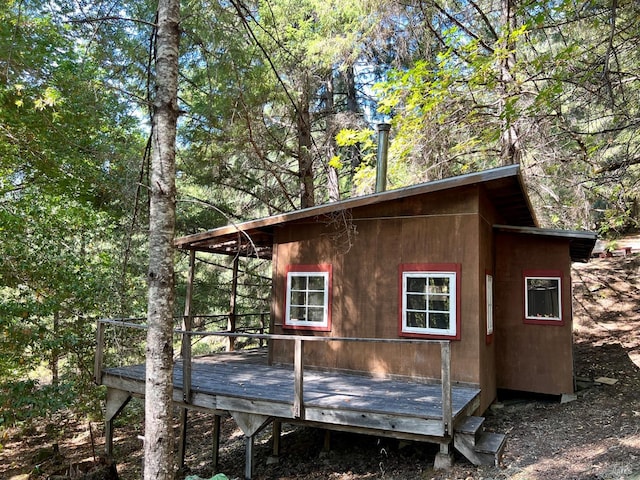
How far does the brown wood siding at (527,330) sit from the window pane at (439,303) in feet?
6.76

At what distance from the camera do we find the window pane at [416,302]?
6.99 m

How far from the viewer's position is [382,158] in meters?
9.61

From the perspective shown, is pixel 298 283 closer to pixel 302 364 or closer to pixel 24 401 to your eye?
pixel 302 364

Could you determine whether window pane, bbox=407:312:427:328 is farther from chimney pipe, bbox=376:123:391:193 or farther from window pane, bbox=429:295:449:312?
chimney pipe, bbox=376:123:391:193

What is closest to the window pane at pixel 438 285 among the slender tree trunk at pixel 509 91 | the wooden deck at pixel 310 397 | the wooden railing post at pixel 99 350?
the wooden deck at pixel 310 397

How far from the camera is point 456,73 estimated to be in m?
9.14

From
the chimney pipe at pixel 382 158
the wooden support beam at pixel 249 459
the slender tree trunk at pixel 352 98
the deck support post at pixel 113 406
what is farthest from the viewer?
the slender tree trunk at pixel 352 98

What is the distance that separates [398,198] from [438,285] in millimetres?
1535

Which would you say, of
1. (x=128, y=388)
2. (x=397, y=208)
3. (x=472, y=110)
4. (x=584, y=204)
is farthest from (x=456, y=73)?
(x=128, y=388)

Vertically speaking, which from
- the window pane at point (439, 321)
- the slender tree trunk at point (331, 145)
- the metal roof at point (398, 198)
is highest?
the slender tree trunk at point (331, 145)

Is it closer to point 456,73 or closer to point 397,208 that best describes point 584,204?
point 456,73

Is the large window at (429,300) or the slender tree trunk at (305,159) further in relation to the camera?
the slender tree trunk at (305,159)

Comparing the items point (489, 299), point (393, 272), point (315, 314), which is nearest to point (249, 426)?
point (315, 314)

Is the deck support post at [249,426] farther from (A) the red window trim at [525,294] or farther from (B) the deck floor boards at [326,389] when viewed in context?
(A) the red window trim at [525,294]
